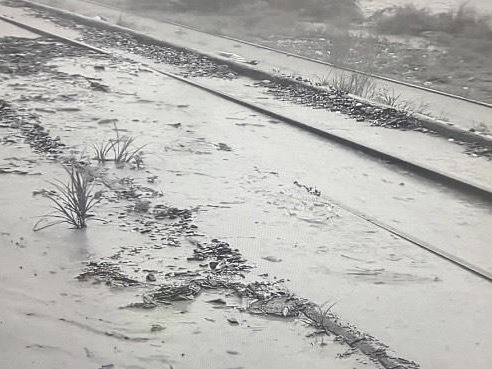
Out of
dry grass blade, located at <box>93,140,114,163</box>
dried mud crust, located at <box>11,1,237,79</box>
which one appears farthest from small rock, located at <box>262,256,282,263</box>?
dried mud crust, located at <box>11,1,237,79</box>

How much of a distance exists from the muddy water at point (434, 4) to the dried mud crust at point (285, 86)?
373 inches

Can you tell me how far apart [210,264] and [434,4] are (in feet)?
57.2

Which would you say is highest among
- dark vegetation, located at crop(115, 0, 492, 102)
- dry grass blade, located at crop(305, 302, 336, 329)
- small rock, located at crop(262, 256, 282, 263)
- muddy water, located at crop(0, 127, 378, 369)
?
dark vegetation, located at crop(115, 0, 492, 102)

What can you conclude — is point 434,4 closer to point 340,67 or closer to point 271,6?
point 271,6

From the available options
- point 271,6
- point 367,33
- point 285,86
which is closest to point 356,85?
point 285,86

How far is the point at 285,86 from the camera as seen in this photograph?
393 inches

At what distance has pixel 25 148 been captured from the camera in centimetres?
625

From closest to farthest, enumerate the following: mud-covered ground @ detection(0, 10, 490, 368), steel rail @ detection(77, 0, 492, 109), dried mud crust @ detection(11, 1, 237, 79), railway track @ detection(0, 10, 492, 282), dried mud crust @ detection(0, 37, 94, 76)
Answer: mud-covered ground @ detection(0, 10, 490, 368)
railway track @ detection(0, 10, 492, 282)
dried mud crust @ detection(0, 37, 94, 76)
steel rail @ detection(77, 0, 492, 109)
dried mud crust @ detection(11, 1, 237, 79)

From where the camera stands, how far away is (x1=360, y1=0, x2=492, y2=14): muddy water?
60.4 ft

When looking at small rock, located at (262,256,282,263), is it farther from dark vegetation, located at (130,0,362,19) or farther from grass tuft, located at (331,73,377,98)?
dark vegetation, located at (130,0,362,19)

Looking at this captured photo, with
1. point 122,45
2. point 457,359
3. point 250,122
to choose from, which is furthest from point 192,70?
point 457,359

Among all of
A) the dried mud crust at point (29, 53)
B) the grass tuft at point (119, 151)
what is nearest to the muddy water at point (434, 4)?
the dried mud crust at point (29, 53)

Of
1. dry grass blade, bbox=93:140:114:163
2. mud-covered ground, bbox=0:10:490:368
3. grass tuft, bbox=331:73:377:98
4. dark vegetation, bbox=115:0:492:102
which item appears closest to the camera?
mud-covered ground, bbox=0:10:490:368

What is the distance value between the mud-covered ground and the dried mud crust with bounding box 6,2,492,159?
4.94ft
